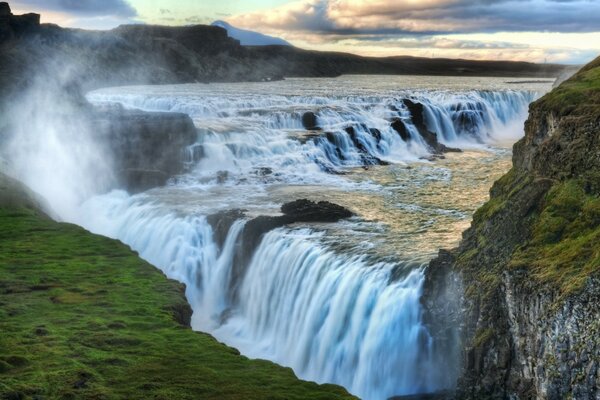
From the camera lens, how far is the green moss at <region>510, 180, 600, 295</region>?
17016 mm

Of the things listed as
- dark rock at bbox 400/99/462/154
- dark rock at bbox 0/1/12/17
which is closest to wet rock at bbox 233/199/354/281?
dark rock at bbox 400/99/462/154

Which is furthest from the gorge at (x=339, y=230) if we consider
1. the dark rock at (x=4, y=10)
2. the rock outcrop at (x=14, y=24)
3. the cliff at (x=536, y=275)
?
the dark rock at (x=4, y=10)

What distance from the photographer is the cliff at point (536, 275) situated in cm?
1620

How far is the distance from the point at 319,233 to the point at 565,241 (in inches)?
544

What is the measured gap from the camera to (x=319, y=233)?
3145 centimetres

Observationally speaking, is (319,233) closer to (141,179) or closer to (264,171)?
(264,171)

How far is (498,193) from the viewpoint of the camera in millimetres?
24047

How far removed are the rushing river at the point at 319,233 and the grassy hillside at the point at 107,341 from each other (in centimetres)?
404

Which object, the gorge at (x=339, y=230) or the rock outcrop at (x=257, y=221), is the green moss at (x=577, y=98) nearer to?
the gorge at (x=339, y=230)

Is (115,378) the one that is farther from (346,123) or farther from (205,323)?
(346,123)

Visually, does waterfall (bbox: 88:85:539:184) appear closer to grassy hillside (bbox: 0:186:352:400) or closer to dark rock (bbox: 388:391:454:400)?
grassy hillside (bbox: 0:186:352:400)

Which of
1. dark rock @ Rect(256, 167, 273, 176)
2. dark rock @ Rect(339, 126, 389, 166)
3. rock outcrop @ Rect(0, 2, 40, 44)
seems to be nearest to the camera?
dark rock @ Rect(256, 167, 273, 176)

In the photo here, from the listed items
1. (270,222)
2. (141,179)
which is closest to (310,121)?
(141,179)

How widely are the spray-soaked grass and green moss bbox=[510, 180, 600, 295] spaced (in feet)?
18.1
